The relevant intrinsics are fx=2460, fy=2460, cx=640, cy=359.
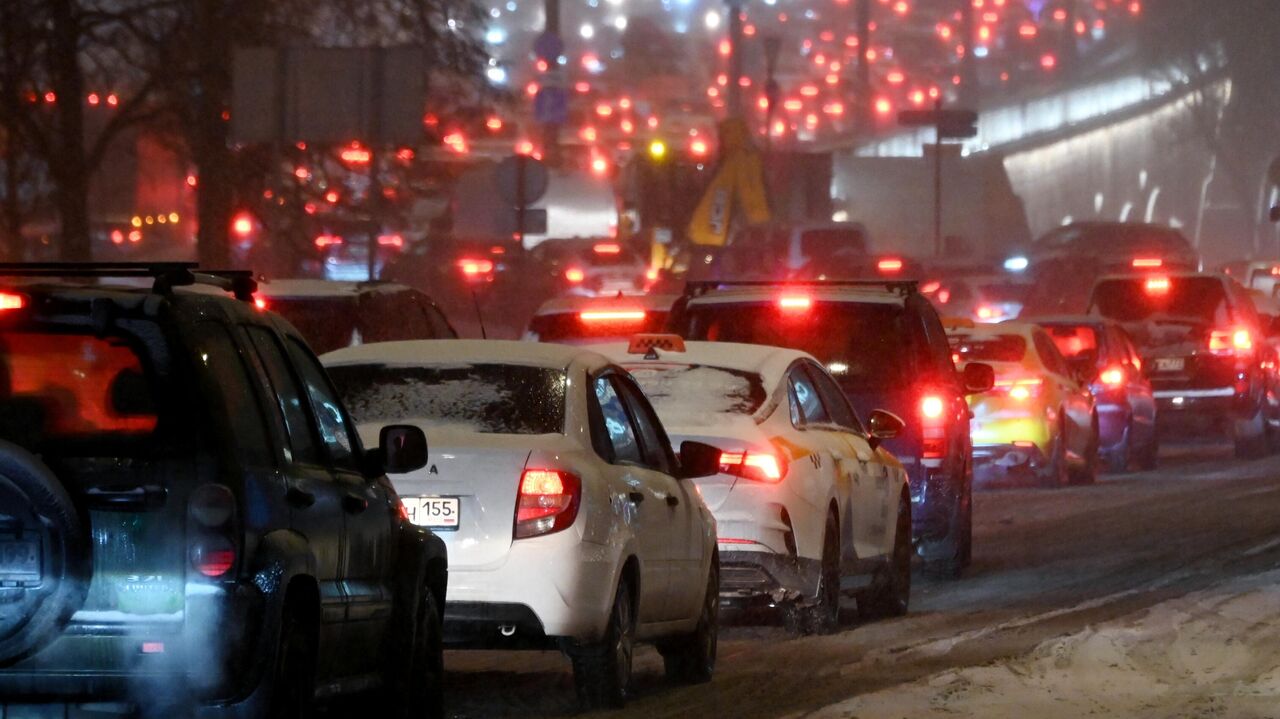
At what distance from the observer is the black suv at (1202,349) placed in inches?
1068

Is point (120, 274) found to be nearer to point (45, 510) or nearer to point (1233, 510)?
point (45, 510)

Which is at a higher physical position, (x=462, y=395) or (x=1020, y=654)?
(x=462, y=395)

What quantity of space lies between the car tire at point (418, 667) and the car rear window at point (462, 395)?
55.0 inches

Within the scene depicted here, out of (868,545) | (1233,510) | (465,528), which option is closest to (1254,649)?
(868,545)

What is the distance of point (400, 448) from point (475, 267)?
41683 millimetres

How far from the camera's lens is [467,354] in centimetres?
1018

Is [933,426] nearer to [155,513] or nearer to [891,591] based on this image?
[891,591]

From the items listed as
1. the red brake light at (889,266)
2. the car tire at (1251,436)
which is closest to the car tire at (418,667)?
the car tire at (1251,436)

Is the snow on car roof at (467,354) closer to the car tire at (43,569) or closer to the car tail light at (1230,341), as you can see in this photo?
the car tire at (43,569)

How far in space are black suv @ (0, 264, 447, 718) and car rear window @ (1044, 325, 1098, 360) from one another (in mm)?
19611

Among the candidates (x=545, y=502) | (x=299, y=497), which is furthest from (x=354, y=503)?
(x=545, y=502)

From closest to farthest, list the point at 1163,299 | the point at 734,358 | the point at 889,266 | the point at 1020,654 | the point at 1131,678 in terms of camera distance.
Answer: the point at 1131,678, the point at 1020,654, the point at 734,358, the point at 1163,299, the point at 889,266

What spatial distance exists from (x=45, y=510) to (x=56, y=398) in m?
0.51

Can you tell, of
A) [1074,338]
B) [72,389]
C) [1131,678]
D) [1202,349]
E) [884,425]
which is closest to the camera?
[72,389]
